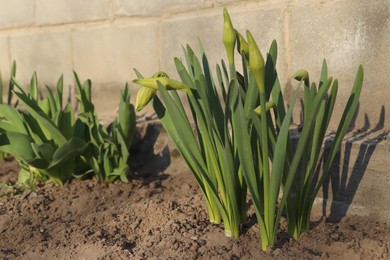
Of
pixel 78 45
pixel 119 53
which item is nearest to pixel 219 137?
pixel 119 53

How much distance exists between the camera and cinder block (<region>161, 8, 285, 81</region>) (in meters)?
2.60

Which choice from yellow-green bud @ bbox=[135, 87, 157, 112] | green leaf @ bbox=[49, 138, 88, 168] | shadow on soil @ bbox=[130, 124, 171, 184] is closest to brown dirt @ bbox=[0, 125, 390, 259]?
shadow on soil @ bbox=[130, 124, 171, 184]

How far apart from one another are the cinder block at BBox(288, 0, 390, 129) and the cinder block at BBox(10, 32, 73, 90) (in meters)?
1.46

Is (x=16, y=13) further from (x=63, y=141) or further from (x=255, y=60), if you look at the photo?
(x=255, y=60)

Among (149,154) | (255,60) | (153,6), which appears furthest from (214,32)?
(255,60)

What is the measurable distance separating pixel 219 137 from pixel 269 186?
202 mm

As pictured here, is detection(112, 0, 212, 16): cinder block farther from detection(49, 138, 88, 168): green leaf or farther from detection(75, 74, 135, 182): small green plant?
detection(49, 138, 88, 168): green leaf

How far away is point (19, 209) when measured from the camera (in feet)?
7.98

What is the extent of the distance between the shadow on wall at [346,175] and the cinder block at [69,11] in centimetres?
160

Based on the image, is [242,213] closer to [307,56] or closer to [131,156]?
[307,56]

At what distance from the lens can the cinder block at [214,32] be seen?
8.54 feet

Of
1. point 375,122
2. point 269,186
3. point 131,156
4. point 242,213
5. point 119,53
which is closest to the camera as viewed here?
point 269,186

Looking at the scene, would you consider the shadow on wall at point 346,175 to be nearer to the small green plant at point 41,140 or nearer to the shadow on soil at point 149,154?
the shadow on soil at point 149,154

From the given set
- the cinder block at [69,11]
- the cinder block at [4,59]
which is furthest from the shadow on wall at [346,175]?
the cinder block at [4,59]
